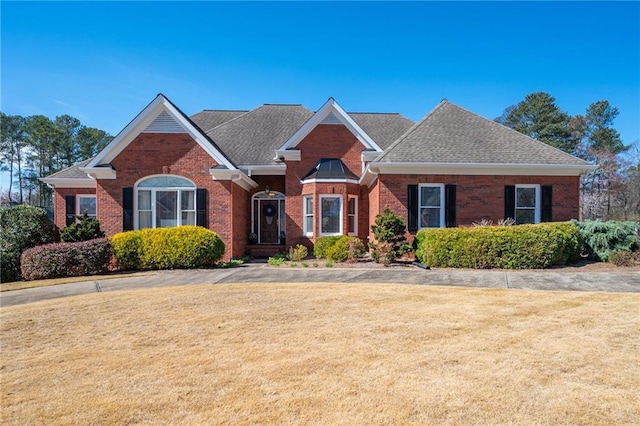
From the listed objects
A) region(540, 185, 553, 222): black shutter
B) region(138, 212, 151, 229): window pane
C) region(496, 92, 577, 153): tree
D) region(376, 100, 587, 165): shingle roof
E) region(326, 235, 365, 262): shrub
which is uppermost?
region(496, 92, 577, 153): tree

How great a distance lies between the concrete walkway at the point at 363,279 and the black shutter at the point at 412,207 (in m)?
2.84

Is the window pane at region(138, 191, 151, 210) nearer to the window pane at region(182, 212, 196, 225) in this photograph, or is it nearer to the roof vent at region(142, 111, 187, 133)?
the window pane at region(182, 212, 196, 225)

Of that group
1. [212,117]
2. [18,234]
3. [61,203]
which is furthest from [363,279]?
[212,117]

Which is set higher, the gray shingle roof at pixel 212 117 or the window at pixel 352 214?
the gray shingle roof at pixel 212 117

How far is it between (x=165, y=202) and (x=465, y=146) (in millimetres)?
12956

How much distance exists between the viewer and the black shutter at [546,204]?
51.4ft

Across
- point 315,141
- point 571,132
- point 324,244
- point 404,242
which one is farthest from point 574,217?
point 571,132

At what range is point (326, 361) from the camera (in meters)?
4.78

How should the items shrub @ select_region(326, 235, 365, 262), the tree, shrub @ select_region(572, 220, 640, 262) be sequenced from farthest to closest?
1. the tree
2. shrub @ select_region(326, 235, 365, 262)
3. shrub @ select_region(572, 220, 640, 262)

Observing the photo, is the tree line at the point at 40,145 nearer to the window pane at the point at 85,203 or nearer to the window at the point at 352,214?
the window pane at the point at 85,203

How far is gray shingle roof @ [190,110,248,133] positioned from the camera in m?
24.6

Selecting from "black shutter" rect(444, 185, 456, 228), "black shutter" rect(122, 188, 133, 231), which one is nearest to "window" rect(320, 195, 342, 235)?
"black shutter" rect(444, 185, 456, 228)

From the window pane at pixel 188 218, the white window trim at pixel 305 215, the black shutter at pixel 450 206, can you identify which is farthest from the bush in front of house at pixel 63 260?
the black shutter at pixel 450 206

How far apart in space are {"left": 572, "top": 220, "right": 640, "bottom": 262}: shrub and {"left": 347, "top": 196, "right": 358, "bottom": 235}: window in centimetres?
889
